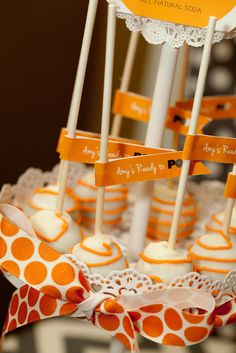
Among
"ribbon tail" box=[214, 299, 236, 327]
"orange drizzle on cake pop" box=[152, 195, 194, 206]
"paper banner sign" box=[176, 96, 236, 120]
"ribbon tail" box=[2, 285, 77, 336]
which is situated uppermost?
"paper banner sign" box=[176, 96, 236, 120]

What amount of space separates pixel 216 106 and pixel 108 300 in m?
0.40

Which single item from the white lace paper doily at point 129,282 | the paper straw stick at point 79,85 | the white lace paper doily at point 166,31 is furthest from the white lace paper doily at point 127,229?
the white lace paper doily at point 166,31

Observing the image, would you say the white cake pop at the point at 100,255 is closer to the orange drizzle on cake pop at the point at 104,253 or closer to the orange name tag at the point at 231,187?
the orange drizzle on cake pop at the point at 104,253

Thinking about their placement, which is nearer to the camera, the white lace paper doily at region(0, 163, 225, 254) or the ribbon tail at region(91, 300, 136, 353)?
the ribbon tail at region(91, 300, 136, 353)

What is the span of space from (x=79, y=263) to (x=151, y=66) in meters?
0.73

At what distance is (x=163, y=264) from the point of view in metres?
0.71

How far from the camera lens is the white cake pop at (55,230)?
2.47 feet

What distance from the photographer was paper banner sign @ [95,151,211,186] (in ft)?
2.39

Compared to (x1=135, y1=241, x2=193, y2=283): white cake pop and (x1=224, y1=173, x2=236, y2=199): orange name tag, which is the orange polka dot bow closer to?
(x1=135, y1=241, x2=193, y2=283): white cake pop

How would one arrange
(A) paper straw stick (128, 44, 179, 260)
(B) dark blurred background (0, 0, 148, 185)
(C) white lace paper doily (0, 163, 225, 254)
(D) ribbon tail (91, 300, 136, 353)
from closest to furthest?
(D) ribbon tail (91, 300, 136, 353), (A) paper straw stick (128, 44, 179, 260), (C) white lace paper doily (0, 163, 225, 254), (B) dark blurred background (0, 0, 148, 185)

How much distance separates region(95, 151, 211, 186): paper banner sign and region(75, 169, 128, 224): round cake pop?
18 centimetres

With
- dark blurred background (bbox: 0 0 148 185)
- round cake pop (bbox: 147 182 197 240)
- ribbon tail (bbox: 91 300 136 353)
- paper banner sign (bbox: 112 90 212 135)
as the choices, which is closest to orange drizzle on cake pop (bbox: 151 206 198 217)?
round cake pop (bbox: 147 182 197 240)

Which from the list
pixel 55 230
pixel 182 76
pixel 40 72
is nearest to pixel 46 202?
pixel 55 230

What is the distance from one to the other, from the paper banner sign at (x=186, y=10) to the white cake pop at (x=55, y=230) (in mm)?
282
